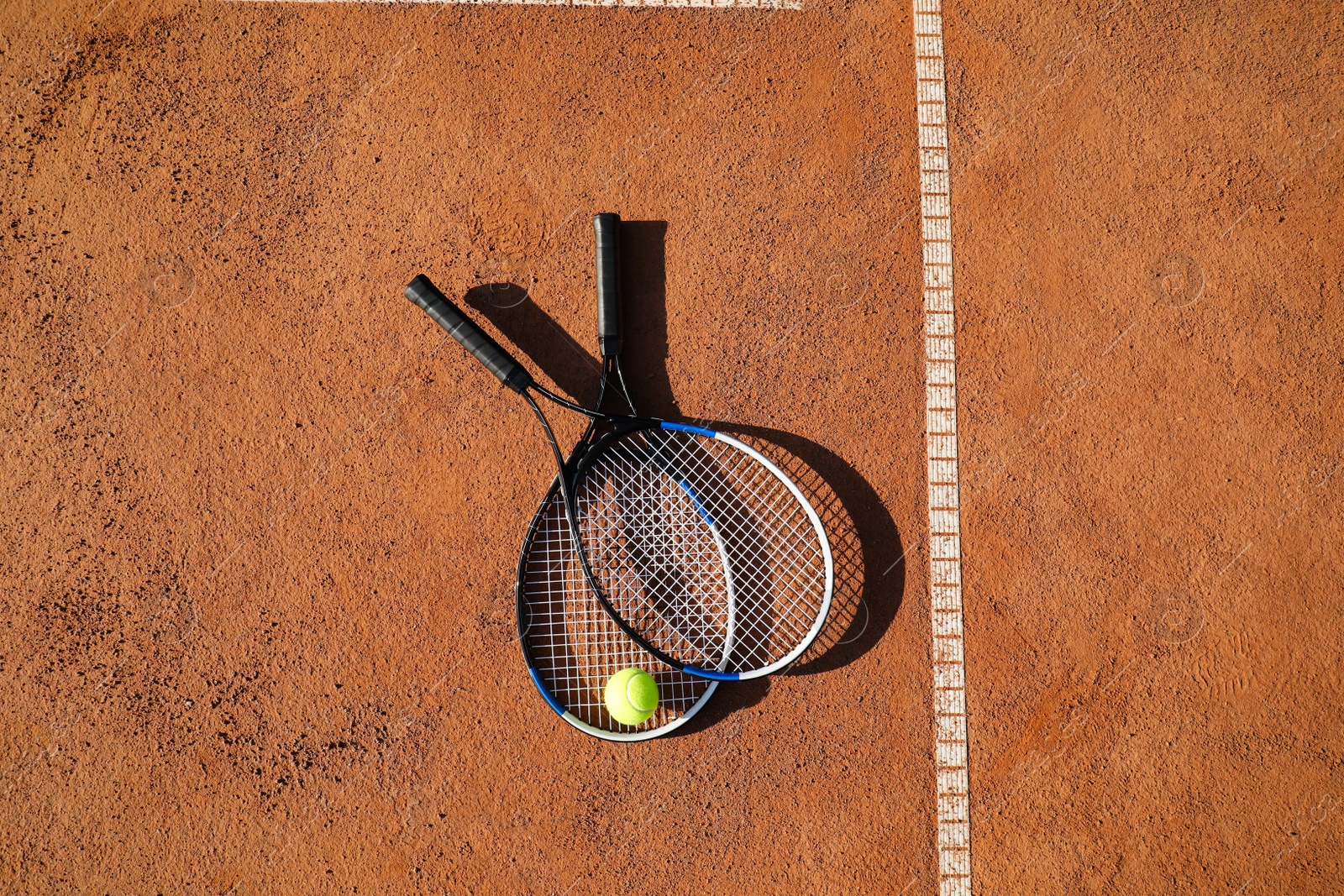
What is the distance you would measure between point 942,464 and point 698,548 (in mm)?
1113

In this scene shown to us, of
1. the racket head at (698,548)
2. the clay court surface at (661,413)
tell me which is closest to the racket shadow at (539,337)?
the clay court surface at (661,413)

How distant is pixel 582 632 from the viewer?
313cm

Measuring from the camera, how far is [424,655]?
311 cm

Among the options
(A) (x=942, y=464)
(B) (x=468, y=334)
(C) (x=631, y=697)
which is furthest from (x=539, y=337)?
(A) (x=942, y=464)

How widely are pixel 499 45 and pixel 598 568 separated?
2.27 meters

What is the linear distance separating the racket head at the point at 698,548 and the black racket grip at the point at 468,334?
1.55 ft

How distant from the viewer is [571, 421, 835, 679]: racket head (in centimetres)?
311

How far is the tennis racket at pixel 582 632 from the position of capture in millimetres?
3098

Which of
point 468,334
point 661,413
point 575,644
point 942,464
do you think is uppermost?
point 468,334

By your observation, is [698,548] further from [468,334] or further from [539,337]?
[468,334]

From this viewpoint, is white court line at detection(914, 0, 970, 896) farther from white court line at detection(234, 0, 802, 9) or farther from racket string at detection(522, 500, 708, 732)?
racket string at detection(522, 500, 708, 732)

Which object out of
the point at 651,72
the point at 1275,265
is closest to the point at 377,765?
the point at 651,72

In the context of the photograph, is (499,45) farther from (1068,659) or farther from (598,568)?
(1068,659)

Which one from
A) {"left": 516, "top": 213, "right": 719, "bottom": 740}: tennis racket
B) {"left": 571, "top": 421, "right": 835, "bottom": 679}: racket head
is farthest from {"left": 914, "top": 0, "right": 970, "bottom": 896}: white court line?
{"left": 516, "top": 213, "right": 719, "bottom": 740}: tennis racket
